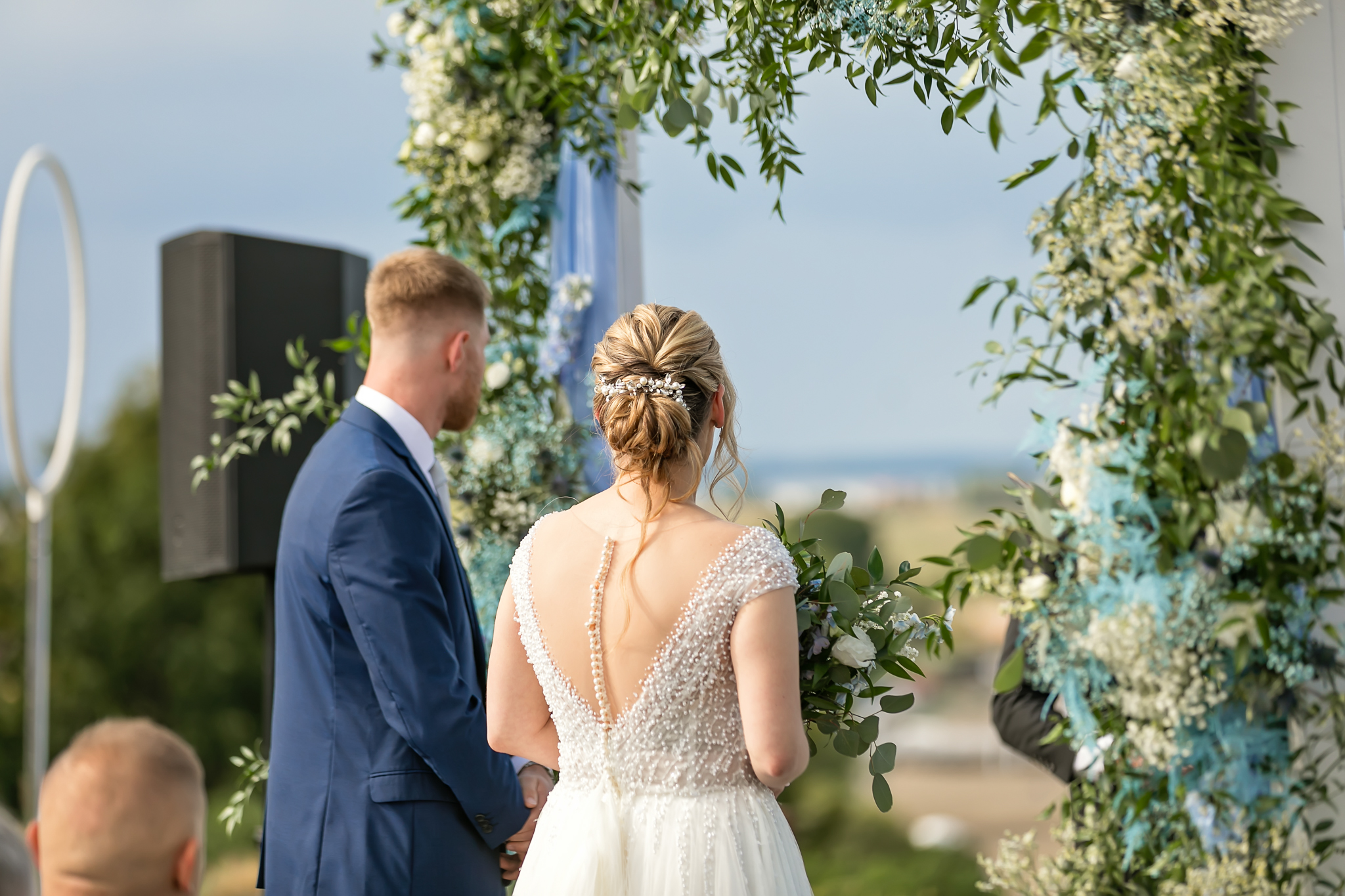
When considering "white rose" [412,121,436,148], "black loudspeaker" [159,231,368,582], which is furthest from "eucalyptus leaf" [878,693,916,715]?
"black loudspeaker" [159,231,368,582]

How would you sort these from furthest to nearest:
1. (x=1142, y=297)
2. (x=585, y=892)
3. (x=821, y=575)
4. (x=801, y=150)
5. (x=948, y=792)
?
1. (x=948, y=792)
2. (x=801, y=150)
3. (x=821, y=575)
4. (x=1142, y=297)
5. (x=585, y=892)

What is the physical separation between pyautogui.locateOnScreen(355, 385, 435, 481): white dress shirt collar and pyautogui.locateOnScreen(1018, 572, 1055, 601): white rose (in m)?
1.30

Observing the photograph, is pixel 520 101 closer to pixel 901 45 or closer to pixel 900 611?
pixel 901 45

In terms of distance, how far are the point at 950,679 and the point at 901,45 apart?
1331cm

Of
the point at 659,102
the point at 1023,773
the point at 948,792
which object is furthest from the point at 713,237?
the point at 1023,773

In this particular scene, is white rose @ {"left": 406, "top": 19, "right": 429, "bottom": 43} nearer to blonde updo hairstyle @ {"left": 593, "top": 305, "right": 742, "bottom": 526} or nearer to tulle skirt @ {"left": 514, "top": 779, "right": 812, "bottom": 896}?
blonde updo hairstyle @ {"left": 593, "top": 305, "right": 742, "bottom": 526}

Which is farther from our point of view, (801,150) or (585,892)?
(801,150)

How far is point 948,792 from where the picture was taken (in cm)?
1326

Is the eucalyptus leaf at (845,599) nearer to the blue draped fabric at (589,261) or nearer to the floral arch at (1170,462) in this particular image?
the floral arch at (1170,462)

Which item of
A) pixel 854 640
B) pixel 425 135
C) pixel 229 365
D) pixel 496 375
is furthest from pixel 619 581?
pixel 229 365

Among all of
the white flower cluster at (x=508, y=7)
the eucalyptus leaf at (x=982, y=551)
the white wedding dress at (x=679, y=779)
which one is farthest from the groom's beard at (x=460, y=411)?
the eucalyptus leaf at (x=982, y=551)

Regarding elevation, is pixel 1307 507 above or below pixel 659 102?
below

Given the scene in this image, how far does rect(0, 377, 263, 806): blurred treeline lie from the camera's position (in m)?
18.4

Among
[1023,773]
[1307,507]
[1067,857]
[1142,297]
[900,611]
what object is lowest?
[1023,773]
